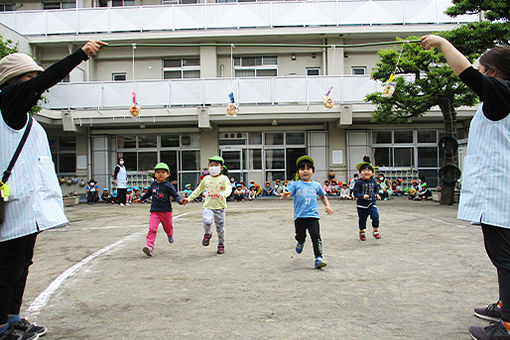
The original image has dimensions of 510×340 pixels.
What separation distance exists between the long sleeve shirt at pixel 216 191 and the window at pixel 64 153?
17844 millimetres

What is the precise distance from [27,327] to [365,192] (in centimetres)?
641

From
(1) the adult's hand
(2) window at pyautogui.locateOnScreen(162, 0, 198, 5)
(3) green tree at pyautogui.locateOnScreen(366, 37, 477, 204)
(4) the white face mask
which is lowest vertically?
(4) the white face mask

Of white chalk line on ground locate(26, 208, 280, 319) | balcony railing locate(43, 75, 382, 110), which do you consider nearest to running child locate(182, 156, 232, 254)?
white chalk line on ground locate(26, 208, 280, 319)

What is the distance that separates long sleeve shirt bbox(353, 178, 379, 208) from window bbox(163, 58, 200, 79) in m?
15.9

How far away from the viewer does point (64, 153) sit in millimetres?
22266

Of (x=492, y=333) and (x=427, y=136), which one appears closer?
(x=492, y=333)

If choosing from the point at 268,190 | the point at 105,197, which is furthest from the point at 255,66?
the point at 105,197

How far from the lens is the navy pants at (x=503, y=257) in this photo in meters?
2.86

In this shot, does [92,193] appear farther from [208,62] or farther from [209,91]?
[208,62]

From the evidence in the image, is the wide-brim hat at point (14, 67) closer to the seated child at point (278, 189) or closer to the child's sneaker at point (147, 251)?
the child's sneaker at point (147, 251)

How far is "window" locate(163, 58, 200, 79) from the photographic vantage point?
22.0 m

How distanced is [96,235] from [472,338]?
7695 mm

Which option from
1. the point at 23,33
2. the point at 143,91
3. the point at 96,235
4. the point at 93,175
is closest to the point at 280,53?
the point at 143,91

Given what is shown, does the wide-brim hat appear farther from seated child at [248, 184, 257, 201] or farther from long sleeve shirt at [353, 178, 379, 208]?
seated child at [248, 184, 257, 201]
